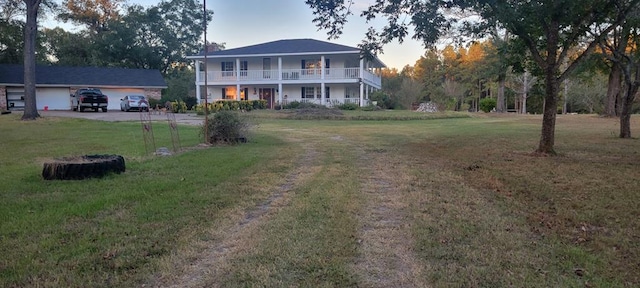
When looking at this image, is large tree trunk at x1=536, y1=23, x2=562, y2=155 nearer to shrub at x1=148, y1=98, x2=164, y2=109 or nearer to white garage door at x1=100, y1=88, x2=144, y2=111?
shrub at x1=148, y1=98, x2=164, y2=109

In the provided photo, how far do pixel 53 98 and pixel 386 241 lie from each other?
40.2 m

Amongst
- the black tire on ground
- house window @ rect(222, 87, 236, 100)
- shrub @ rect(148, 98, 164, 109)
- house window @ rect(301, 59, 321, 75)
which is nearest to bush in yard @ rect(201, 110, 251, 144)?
the black tire on ground

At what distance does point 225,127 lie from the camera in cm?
1203

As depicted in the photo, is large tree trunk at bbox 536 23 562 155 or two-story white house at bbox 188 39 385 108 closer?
large tree trunk at bbox 536 23 562 155

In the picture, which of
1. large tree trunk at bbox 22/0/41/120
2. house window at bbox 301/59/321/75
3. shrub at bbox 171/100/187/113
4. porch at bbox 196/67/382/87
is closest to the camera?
large tree trunk at bbox 22/0/41/120

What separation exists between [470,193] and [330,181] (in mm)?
2142

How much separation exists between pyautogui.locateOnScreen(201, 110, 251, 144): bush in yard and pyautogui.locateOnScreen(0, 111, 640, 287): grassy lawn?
3075mm

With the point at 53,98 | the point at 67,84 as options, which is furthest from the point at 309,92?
the point at 53,98

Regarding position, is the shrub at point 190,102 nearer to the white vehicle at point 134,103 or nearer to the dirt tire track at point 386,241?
the white vehicle at point 134,103

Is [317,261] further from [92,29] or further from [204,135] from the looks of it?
[92,29]

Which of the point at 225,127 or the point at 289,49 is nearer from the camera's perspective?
the point at 225,127

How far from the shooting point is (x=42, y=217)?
463 cm

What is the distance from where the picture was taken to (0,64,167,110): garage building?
114ft

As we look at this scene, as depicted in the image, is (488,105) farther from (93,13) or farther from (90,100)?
(93,13)
